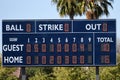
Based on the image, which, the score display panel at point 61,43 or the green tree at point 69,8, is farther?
the green tree at point 69,8

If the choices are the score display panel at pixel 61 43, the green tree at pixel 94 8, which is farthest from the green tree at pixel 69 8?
the score display panel at pixel 61 43

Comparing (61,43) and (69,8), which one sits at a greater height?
(69,8)

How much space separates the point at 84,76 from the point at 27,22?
1393cm

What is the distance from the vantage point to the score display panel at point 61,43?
1106 inches

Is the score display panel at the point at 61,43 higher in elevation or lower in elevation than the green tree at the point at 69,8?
lower

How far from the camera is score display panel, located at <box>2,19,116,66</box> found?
1106 inches

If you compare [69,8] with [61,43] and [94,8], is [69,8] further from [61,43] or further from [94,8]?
[61,43]

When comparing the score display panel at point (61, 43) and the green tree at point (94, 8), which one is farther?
the green tree at point (94, 8)

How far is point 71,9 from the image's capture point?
1729 inches

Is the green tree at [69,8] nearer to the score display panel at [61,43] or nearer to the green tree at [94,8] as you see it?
the green tree at [94,8]

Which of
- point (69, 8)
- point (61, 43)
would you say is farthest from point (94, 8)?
point (61, 43)

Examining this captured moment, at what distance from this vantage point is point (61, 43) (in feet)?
92.2

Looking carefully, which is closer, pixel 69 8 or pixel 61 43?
pixel 61 43

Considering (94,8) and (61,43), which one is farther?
(94,8)
